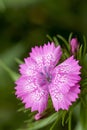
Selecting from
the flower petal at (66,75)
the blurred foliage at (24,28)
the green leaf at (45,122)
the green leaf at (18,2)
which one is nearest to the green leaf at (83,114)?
the green leaf at (45,122)

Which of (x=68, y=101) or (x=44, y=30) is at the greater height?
(x=44, y=30)

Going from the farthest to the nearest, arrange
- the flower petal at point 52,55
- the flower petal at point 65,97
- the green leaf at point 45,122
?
the green leaf at point 45,122, the flower petal at point 52,55, the flower petal at point 65,97

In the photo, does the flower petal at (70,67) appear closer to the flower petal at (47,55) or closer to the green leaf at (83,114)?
the flower petal at (47,55)

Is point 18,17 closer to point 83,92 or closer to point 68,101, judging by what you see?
point 83,92

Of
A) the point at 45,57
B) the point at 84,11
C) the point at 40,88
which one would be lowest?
the point at 40,88

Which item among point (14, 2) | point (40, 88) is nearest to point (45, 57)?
point (40, 88)

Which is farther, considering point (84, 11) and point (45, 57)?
point (84, 11)

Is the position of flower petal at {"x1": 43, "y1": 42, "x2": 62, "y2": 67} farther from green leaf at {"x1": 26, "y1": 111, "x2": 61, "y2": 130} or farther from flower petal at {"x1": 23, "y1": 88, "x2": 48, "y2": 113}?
green leaf at {"x1": 26, "y1": 111, "x2": 61, "y2": 130}
